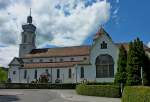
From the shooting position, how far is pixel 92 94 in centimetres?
3769

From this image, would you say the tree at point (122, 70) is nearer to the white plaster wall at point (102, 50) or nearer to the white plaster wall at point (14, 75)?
the white plaster wall at point (102, 50)

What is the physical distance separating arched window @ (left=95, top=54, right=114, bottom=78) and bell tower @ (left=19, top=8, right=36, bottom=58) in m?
33.0

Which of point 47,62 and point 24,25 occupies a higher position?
point 24,25

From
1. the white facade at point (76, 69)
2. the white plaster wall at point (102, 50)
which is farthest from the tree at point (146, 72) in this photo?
the white plaster wall at point (102, 50)

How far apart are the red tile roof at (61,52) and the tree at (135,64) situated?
1481 inches

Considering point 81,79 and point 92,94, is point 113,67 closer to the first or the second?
point 81,79

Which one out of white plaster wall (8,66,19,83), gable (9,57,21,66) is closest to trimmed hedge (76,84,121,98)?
white plaster wall (8,66,19,83)

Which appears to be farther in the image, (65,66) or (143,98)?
(65,66)

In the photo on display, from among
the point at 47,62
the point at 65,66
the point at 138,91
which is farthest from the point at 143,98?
the point at 47,62

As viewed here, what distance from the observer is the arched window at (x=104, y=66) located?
61344mm

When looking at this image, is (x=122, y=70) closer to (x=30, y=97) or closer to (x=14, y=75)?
(x=30, y=97)

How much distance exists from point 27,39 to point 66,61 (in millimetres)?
19128

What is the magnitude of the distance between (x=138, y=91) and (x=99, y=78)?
139ft

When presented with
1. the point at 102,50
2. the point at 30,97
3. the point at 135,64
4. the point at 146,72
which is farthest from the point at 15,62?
the point at 146,72
